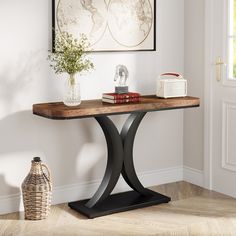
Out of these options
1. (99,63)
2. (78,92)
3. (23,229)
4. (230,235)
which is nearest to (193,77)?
(99,63)

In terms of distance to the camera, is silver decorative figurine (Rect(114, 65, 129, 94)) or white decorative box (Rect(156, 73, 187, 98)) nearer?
silver decorative figurine (Rect(114, 65, 129, 94))

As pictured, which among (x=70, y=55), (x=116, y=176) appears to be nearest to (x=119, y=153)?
(x=116, y=176)

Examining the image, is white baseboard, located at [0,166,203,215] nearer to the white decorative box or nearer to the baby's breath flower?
the white decorative box

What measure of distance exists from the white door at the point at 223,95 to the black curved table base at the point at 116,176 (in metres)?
0.59

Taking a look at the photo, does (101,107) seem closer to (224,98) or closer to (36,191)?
(36,191)

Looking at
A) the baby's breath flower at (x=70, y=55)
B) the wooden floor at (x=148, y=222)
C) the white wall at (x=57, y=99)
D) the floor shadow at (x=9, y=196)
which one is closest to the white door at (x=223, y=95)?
the wooden floor at (x=148, y=222)

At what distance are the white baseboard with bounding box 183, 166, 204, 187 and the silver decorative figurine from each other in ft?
3.81

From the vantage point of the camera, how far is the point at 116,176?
4.38 meters

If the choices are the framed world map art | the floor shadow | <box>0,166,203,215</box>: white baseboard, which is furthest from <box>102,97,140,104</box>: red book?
the floor shadow

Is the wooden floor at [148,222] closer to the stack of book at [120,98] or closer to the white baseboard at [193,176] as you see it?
the white baseboard at [193,176]

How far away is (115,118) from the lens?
471cm

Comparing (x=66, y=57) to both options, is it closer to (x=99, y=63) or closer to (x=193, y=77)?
(x=99, y=63)

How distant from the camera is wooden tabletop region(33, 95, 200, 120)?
3895 mm

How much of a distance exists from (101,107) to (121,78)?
0.46 metres
